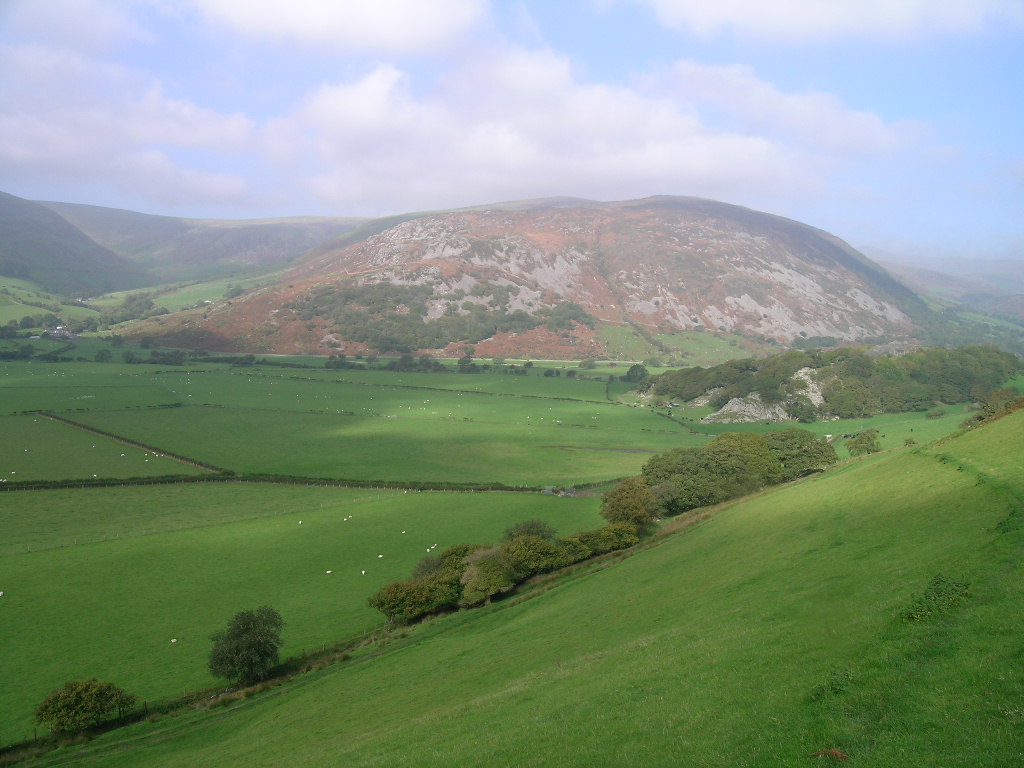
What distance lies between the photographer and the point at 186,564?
5197cm

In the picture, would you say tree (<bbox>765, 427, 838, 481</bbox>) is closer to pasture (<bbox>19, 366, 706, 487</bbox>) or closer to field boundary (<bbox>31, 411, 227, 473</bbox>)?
pasture (<bbox>19, 366, 706, 487</bbox>)

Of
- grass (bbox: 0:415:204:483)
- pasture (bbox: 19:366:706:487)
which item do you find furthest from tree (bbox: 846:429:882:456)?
grass (bbox: 0:415:204:483)

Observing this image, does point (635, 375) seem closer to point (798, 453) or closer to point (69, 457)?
point (798, 453)

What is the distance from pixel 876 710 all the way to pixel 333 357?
188749 mm

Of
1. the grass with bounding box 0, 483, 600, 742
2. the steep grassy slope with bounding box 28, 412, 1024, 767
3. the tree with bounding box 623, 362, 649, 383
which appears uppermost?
the steep grassy slope with bounding box 28, 412, 1024, 767

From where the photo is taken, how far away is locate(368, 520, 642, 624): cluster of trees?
43.4 m

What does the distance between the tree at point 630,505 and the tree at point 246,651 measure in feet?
100

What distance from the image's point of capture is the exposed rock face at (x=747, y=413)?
125562 millimetres

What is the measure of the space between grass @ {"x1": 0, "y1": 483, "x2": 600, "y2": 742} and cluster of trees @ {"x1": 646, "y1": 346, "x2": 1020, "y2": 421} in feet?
256

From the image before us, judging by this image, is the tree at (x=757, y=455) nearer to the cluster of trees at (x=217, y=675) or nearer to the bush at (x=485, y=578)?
the bush at (x=485, y=578)

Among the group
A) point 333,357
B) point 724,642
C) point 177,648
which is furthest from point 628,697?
point 333,357

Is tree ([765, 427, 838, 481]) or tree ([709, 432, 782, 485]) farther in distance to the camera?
tree ([765, 427, 838, 481])

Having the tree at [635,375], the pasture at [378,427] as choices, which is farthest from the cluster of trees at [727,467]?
the tree at [635,375]

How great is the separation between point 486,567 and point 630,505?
16.9m
